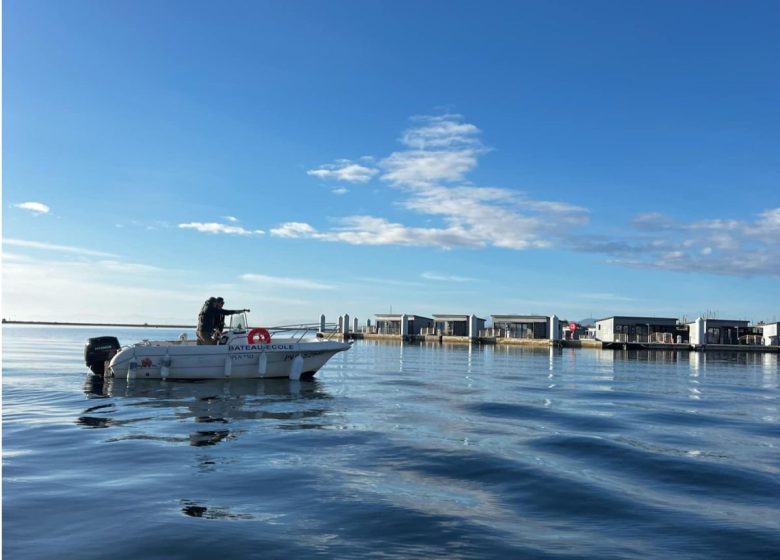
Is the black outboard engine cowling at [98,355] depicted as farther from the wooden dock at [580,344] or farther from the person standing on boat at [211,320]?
the wooden dock at [580,344]

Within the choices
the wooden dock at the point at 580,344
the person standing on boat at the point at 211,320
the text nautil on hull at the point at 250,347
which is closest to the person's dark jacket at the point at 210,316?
the person standing on boat at the point at 211,320

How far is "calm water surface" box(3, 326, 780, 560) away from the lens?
732cm

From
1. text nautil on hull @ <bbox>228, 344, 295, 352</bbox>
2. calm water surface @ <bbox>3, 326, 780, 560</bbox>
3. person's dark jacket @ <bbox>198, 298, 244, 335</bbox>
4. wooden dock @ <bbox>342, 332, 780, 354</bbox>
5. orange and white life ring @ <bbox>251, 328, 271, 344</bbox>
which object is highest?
person's dark jacket @ <bbox>198, 298, 244, 335</bbox>

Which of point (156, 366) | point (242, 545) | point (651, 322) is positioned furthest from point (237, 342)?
point (651, 322)

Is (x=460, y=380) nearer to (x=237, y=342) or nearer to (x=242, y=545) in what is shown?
(x=237, y=342)

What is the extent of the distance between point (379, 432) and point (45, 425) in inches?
328

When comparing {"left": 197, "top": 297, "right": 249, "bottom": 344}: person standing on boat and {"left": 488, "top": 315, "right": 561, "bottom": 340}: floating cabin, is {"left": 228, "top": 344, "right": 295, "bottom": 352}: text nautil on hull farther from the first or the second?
{"left": 488, "top": 315, "right": 561, "bottom": 340}: floating cabin

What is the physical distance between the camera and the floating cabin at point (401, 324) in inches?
4006

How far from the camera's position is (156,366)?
2566 centimetres

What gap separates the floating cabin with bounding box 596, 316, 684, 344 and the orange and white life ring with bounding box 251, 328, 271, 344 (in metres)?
63.2

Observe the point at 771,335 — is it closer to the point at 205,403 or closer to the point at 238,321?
the point at 238,321

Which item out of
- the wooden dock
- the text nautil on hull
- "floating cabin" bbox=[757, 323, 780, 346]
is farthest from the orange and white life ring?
"floating cabin" bbox=[757, 323, 780, 346]

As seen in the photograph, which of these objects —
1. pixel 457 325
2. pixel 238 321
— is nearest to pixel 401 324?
pixel 457 325

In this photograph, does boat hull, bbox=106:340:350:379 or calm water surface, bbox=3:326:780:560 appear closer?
calm water surface, bbox=3:326:780:560
